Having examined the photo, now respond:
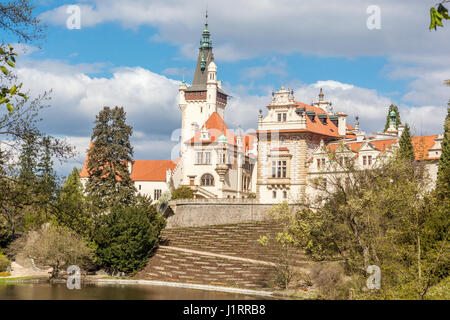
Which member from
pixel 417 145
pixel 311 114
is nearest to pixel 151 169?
pixel 311 114

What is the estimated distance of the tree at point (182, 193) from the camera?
70875mm

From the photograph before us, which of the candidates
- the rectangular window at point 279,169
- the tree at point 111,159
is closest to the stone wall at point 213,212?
the rectangular window at point 279,169

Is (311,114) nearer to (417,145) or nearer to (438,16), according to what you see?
(417,145)

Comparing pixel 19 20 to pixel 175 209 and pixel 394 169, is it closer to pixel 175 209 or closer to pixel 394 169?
pixel 394 169

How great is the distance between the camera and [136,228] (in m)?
52.4

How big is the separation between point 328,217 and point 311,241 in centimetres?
176

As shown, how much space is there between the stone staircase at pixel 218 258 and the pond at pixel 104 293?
3598 mm

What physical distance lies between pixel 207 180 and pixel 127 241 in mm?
25482

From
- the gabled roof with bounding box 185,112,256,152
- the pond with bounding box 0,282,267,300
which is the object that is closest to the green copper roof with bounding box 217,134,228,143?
the gabled roof with bounding box 185,112,256,152

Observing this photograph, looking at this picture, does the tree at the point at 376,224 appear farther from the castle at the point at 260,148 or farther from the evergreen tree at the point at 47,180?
the evergreen tree at the point at 47,180

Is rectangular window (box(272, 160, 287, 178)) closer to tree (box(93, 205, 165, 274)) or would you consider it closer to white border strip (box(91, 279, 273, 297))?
tree (box(93, 205, 165, 274))

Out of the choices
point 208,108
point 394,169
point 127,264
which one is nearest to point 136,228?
point 127,264

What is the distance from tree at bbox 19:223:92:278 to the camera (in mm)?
47750

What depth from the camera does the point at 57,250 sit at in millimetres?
47844
